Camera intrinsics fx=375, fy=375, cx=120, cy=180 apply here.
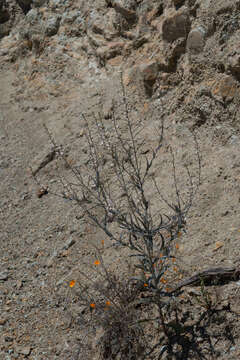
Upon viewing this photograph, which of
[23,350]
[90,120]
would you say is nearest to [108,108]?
[90,120]

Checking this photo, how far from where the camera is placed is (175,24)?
14.0ft

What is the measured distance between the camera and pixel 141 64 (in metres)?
4.80

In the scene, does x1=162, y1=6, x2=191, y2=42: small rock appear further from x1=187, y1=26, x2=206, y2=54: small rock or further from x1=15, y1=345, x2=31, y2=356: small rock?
x1=15, y1=345, x2=31, y2=356: small rock

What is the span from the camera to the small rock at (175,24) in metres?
4.18

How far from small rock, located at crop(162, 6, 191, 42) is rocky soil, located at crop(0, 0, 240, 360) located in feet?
0.04

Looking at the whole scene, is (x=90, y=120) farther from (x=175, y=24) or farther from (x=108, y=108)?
(x=175, y=24)

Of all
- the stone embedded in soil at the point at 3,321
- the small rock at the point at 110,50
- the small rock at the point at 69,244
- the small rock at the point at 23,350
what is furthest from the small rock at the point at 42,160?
the small rock at the point at 23,350

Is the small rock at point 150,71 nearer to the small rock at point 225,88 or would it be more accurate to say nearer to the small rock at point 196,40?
the small rock at point 196,40

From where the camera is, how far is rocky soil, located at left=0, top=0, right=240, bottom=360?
9.67 feet

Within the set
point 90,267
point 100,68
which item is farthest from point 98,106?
point 90,267

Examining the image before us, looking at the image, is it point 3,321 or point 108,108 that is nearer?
point 3,321

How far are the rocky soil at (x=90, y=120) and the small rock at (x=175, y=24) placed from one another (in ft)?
0.04

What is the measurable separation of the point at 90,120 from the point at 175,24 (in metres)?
1.60

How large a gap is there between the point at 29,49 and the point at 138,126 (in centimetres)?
346
